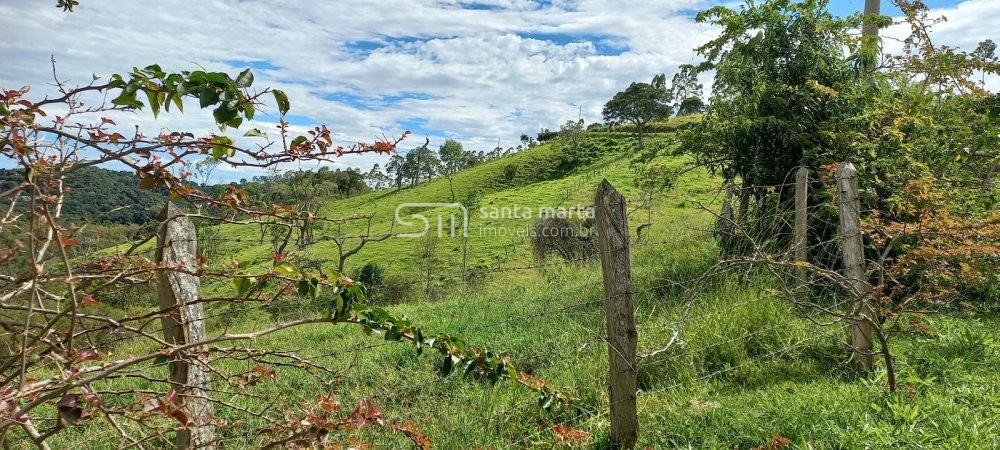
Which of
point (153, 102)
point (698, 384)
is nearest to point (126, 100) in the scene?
point (153, 102)

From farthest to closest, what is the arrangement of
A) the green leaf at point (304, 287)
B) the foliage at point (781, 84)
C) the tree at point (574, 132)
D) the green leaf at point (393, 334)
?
the tree at point (574, 132) → the foliage at point (781, 84) → the green leaf at point (393, 334) → the green leaf at point (304, 287)

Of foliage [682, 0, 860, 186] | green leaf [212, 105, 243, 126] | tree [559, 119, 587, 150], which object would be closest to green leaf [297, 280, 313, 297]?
green leaf [212, 105, 243, 126]

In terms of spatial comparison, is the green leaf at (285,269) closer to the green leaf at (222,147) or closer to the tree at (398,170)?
the green leaf at (222,147)

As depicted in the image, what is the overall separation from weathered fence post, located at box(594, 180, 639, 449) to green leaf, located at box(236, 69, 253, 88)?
1.87 metres

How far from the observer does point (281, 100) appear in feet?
5.29

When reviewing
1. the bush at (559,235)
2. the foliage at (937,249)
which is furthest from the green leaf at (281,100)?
the bush at (559,235)

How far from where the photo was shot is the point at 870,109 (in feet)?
22.9

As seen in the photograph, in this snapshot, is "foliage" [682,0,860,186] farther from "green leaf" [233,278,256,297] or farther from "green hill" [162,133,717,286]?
"green leaf" [233,278,256,297]

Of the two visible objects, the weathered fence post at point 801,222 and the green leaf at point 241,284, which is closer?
the green leaf at point 241,284

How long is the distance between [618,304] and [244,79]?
7.08 feet

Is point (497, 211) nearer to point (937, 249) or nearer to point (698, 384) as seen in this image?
point (937, 249)

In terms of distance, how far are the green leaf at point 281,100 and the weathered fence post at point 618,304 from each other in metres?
1.75

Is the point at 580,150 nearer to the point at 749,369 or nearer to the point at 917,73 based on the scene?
the point at 917,73

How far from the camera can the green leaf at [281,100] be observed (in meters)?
1.59
